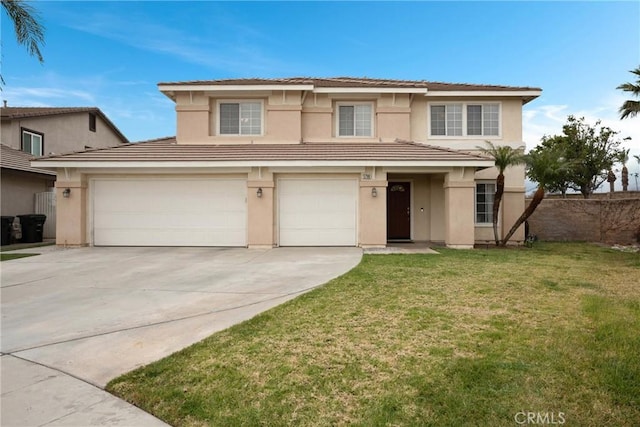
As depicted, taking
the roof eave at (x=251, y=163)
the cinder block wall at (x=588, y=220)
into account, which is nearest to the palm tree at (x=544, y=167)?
the roof eave at (x=251, y=163)

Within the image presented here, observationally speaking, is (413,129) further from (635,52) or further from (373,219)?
(635,52)

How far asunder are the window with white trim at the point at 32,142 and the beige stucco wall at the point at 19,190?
2.71 metres

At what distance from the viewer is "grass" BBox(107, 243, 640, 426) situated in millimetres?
2984

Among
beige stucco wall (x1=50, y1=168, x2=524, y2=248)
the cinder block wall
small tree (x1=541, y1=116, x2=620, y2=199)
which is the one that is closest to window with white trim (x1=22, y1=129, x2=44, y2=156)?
beige stucco wall (x1=50, y1=168, x2=524, y2=248)

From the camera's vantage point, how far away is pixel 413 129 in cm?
1553

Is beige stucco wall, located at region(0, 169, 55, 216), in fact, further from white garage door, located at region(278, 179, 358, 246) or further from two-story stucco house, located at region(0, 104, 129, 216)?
white garage door, located at region(278, 179, 358, 246)

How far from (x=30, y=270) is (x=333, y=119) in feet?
37.4

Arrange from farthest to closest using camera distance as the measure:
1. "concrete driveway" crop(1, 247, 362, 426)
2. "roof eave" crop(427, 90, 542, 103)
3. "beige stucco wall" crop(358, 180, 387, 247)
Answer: "roof eave" crop(427, 90, 542, 103) → "beige stucco wall" crop(358, 180, 387, 247) → "concrete driveway" crop(1, 247, 362, 426)

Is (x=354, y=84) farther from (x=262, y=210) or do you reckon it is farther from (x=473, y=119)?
(x=262, y=210)

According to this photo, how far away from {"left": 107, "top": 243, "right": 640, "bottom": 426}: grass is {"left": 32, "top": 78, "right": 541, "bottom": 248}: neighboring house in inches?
279

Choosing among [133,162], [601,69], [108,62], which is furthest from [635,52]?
[108,62]

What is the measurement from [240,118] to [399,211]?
7.77 meters

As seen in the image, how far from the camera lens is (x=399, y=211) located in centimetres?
1570

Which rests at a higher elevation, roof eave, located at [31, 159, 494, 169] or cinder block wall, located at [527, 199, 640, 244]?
roof eave, located at [31, 159, 494, 169]
